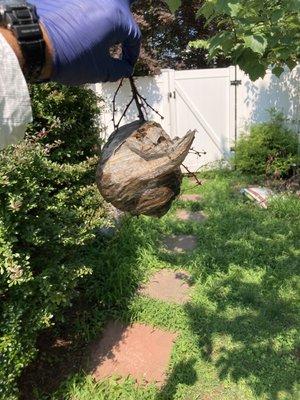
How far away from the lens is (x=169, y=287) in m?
4.19

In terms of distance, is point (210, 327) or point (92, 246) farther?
point (92, 246)

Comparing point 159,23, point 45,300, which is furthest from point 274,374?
point 159,23

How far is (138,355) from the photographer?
3381 millimetres

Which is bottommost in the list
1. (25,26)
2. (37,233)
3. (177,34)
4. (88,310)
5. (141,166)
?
(88,310)

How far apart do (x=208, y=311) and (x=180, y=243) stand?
1423mm

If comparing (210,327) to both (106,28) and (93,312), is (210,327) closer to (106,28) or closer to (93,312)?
(93,312)

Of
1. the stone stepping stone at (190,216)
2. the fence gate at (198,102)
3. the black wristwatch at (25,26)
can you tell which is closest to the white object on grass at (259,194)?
the stone stepping stone at (190,216)

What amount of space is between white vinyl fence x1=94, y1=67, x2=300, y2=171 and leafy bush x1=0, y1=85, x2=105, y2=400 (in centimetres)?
445

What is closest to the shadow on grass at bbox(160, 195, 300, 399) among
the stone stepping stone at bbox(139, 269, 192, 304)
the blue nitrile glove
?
the stone stepping stone at bbox(139, 269, 192, 304)

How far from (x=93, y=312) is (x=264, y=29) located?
261 centimetres

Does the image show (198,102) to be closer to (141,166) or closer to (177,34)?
(177,34)

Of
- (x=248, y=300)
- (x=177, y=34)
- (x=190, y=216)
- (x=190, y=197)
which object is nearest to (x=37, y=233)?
(x=248, y=300)

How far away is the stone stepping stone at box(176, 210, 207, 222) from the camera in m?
5.86

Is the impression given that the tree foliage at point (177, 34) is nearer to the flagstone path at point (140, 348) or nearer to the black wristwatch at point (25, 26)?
the flagstone path at point (140, 348)
